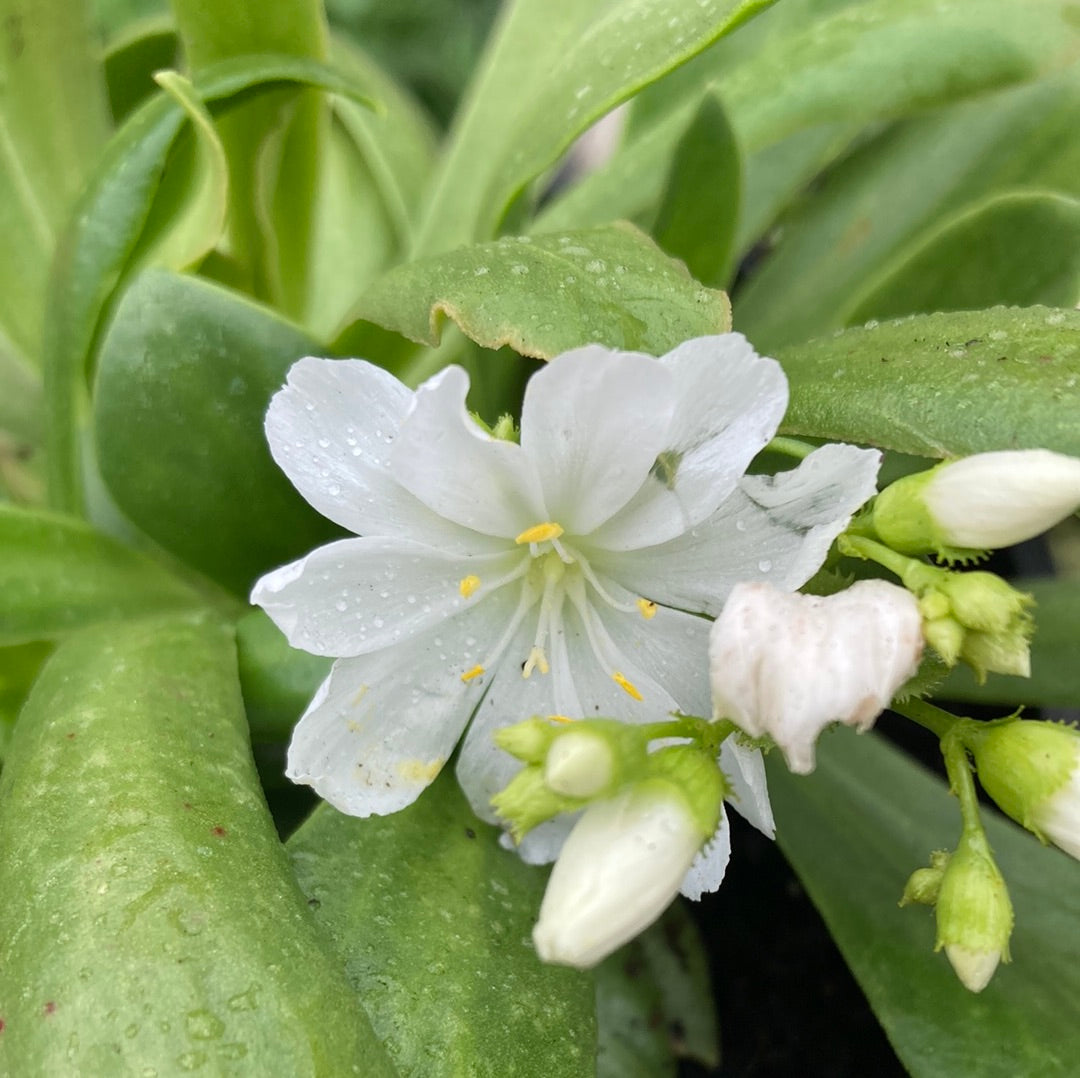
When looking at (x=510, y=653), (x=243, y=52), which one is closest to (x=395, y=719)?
(x=510, y=653)

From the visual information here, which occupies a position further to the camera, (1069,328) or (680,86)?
(680,86)

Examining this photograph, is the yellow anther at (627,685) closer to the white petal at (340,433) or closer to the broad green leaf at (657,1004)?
the white petal at (340,433)

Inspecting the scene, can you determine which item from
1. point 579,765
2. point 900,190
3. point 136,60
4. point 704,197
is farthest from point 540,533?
point 136,60

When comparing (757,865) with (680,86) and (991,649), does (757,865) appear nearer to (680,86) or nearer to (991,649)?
(991,649)

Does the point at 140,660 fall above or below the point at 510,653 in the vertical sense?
below

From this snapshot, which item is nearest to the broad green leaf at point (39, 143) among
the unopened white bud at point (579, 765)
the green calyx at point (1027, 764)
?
the unopened white bud at point (579, 765)

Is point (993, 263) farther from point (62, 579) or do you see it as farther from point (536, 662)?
point (62, 579)

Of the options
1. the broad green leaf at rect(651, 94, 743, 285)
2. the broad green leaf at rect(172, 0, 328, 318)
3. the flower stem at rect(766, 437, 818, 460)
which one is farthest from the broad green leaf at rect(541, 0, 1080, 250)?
the flower stem at rect(766, 437, 818, 460)

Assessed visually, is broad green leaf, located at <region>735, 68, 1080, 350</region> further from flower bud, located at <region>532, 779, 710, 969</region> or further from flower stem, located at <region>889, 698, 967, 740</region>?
flower bud, located at <region>532, 779, 710, 969</region>
